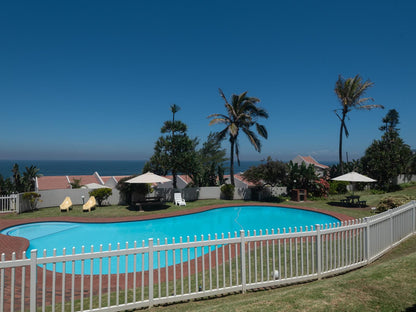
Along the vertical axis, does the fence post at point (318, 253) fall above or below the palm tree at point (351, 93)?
below

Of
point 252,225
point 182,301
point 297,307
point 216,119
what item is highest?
point 216,119

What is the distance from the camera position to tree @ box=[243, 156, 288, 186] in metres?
20.9

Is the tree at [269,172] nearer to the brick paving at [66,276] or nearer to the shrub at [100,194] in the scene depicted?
the brick paving at [66,276]

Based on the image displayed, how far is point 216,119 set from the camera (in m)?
22.2

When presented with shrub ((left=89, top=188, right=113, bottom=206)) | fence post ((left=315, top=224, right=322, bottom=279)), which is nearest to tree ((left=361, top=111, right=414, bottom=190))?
fence post ((left=315, top=224, right=322, bottom=279))

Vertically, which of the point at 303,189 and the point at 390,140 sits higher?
the point at 390,140

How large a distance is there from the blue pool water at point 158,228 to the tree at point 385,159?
39.0ft

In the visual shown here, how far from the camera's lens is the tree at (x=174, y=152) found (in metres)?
20.2

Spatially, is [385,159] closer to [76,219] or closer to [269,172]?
[269,172]

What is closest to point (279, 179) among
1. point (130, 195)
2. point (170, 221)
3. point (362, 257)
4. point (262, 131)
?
point (262, 131)

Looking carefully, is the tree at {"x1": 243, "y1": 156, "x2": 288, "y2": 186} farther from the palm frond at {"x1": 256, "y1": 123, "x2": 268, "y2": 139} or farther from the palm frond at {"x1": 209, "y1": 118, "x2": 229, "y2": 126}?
the palm frond at {"x1": 209, "y1": 118, "x2": 229, "y2": 126}

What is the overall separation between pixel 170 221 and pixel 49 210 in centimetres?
867

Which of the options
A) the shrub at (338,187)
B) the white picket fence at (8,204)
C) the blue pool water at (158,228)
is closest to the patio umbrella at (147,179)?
the blue pool water at (158,228)

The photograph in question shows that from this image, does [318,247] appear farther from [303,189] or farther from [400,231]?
[303,189]
